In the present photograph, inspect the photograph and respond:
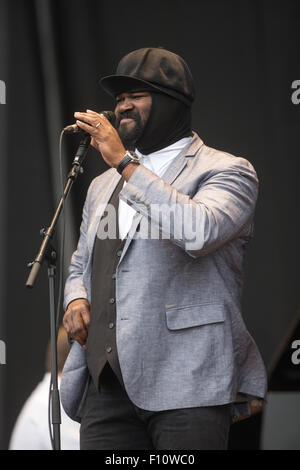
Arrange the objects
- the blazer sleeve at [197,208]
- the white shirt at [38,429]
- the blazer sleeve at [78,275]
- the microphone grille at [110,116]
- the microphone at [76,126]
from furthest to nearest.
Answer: the white shirt at [38,429]
the blazer sleeve at [78,275]
the microphone grille at [110,116]
the microphone at [76,126]
the blazer sleeve at [197,208]

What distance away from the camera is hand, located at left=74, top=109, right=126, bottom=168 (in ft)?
7.39

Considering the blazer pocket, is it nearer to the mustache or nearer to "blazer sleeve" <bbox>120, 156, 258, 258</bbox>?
"blazer sleeve" <bbox>120, 156, 258, 258</bbox>

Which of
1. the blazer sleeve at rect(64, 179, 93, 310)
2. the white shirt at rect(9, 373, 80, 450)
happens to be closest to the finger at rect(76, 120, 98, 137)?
the blazer sleeve at rect(64, 179, 93, 310)

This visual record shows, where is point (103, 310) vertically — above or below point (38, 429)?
above

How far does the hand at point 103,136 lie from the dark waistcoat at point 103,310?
0.27 metres

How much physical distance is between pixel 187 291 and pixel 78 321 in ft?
1.31

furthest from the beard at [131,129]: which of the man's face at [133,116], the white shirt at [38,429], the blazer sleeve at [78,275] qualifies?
the white shirt at [38,429]

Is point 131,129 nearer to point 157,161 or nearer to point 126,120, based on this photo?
point 126,120

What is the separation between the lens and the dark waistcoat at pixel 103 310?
2277 mm

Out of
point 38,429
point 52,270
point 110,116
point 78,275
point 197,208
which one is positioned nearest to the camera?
point 197,208

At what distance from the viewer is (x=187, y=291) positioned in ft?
7.40

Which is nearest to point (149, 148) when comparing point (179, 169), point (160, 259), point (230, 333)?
point (179, 169)

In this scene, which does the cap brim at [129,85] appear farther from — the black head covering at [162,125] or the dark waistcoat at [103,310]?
the dark waistcoat at [103,310]

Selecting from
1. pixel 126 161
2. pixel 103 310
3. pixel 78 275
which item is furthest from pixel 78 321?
pixel 126 161
